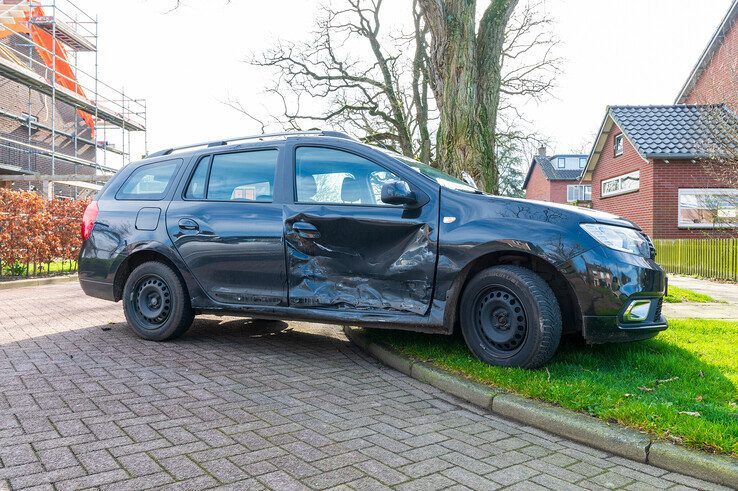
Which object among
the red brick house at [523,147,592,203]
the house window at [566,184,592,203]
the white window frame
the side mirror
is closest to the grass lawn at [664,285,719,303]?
the side mirror

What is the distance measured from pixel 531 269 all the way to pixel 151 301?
12.0ft

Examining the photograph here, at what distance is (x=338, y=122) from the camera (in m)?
21.7

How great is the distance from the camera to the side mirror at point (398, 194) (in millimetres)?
4453

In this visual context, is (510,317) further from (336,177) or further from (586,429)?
(336,177)

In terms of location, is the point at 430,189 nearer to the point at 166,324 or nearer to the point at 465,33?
the point at 166,324

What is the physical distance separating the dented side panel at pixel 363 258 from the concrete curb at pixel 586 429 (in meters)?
0.63

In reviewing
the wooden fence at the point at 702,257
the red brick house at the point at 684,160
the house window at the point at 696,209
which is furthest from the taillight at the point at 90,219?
the house window at the point at 696,209

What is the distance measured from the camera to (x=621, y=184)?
79.4ft

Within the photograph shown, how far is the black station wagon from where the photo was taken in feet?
13.7

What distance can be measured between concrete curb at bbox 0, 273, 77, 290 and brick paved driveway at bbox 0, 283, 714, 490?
664cm

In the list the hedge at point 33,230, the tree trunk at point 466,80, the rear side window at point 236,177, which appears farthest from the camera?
the hedge at point 33,230

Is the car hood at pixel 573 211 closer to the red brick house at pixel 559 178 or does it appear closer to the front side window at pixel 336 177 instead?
the front side window at pixel 336 177

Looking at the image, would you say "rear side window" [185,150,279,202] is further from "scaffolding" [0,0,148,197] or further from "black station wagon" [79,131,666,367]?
"scaffolding" [0,0,148,197]

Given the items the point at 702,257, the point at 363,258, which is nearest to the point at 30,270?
the point at 363,258
